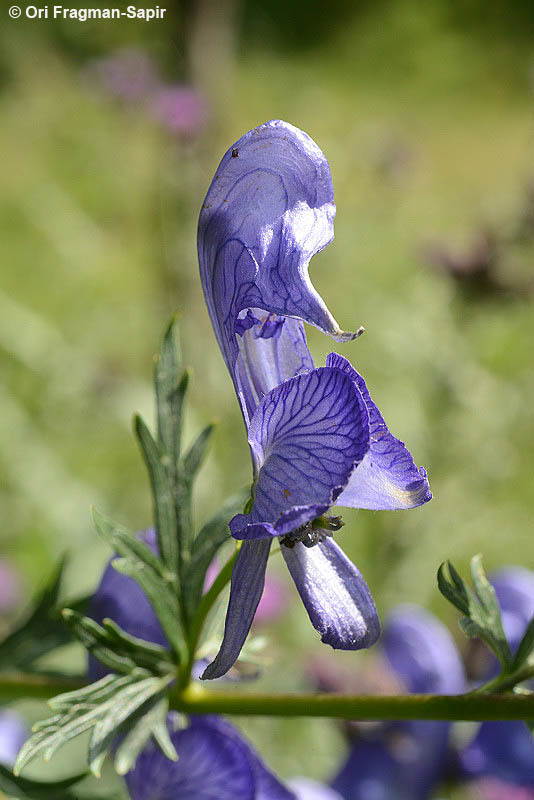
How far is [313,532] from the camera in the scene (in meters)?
0.33

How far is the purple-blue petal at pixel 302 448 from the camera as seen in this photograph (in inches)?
11.3

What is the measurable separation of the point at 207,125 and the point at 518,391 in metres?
0.78

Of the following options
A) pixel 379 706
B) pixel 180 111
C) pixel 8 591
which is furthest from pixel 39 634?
pixel 180 111

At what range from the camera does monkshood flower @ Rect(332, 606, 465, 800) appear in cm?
72

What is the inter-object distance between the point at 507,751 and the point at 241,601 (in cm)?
40

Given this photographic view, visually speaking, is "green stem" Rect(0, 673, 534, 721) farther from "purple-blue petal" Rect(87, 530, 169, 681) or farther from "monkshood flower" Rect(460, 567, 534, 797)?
"monkshood flower" Rect(460, 567, 534, 797)

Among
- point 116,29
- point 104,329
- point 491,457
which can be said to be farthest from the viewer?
point 116,29

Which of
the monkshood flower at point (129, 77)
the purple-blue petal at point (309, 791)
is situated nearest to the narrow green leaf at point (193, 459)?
the purple-blue petal at point (309, 791)

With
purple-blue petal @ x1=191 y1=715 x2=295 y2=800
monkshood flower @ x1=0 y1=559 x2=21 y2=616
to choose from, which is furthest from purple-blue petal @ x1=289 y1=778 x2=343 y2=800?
monkshood flower @ x1=0 y1=559 x2=21 y2=616

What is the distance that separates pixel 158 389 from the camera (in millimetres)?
423

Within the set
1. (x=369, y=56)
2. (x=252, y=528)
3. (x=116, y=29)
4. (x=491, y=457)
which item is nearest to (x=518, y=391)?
(x=491, y=457)

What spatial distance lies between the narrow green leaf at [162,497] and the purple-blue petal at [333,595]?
10 centimetres

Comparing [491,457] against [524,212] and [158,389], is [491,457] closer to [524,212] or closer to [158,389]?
[524,212]

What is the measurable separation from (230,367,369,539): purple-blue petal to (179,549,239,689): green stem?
1.9 inches
